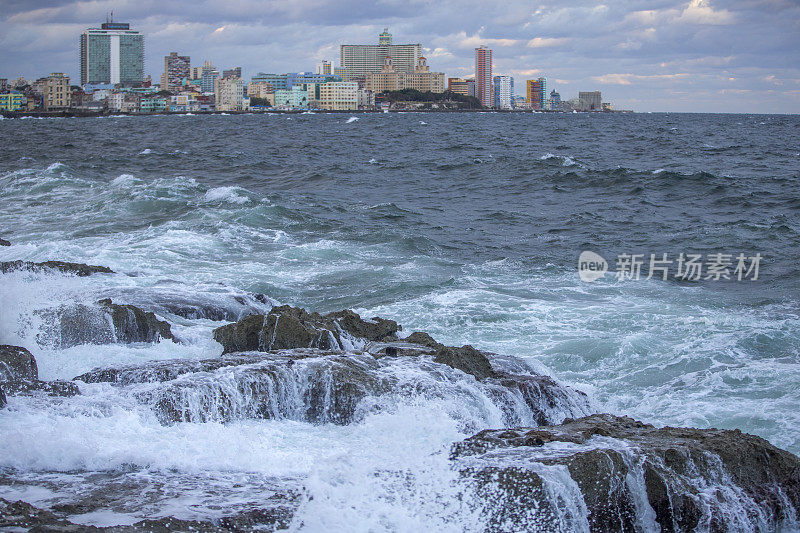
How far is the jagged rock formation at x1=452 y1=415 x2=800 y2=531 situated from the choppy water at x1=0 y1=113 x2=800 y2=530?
1.23 ft

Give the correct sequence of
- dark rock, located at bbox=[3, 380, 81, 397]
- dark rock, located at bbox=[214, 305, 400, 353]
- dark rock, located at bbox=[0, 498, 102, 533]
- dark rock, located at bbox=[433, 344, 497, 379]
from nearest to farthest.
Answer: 1. dark rock, located at bbox=[0, 498, 102, 533]
2. dark rock, located at bbox=[3, 380, 81, 397]
3. dark rock, located at bbox=[433, 344, 497, 379]
4. dark rock, located at bbox=[214, 305, 400, 353]

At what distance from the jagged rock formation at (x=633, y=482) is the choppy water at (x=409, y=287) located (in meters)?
0.37

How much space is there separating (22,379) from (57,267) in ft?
16.8

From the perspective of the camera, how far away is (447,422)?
20.7 ft

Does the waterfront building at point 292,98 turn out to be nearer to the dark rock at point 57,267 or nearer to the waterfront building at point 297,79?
the waterfront building at point 297,79

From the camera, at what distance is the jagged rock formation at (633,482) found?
4926 millimetres

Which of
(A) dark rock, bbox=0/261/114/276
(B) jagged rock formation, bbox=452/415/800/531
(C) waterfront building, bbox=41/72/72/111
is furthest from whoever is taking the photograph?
(C) waterfront building, bbox=41/72/72/111

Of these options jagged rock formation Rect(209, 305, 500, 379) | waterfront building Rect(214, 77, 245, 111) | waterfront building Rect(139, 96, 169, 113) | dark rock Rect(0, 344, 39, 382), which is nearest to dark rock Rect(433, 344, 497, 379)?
jagged rock formation Rect(209, 305, 500, 379)

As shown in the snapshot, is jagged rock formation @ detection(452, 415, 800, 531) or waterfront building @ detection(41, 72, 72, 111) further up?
waterfront building @ detection(41, 72, 72, 111)

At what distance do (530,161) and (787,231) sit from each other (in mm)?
16789

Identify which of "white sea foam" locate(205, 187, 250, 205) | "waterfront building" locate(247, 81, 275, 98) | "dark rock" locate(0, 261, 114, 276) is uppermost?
"waterfront building" locate(247, 81, 275, 98)

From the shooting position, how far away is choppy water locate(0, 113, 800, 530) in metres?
5.69

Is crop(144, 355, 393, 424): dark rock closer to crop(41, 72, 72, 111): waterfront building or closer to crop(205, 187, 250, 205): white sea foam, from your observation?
crop(205, 187, 250, 205): white sea foam

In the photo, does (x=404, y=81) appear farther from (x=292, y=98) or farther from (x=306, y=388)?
(x=306, y=388)
